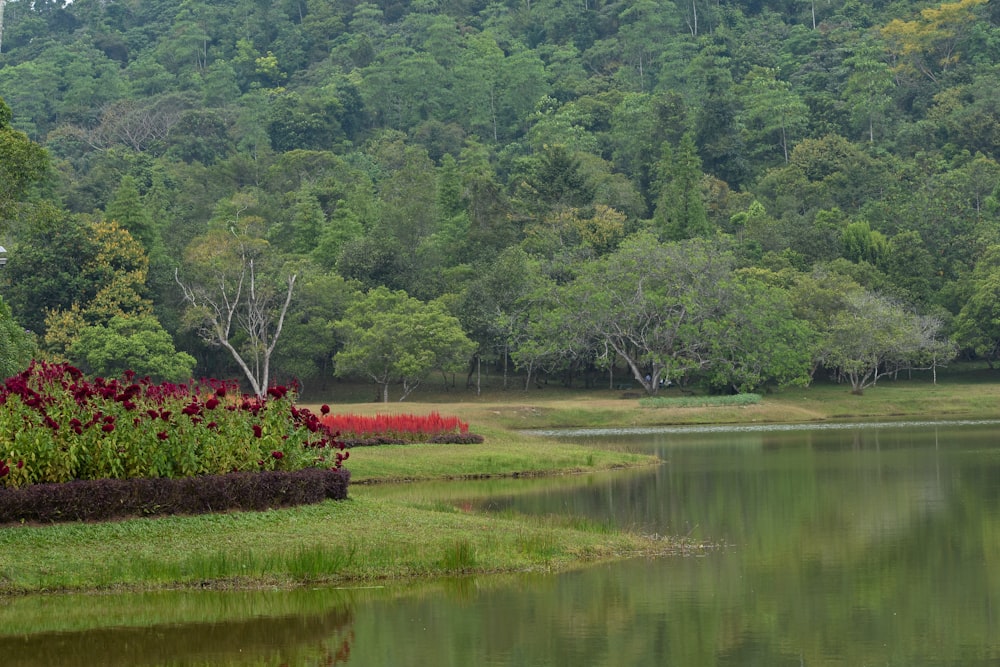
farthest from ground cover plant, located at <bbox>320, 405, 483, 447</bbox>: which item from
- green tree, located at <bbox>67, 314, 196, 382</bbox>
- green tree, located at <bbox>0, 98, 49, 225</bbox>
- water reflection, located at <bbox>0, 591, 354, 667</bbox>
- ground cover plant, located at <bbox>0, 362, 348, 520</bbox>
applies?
green tree, located at <bbox>67, 314, 196, 382</bbox>

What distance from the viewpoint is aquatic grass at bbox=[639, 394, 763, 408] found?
6704 cm

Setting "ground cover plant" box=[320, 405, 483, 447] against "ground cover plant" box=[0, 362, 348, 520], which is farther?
"ground cover plant" box=[320, 405, 483, 447]

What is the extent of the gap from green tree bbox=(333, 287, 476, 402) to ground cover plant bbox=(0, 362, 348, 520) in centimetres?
5137

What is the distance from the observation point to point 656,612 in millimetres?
16516

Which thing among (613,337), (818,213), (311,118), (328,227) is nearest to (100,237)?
(328,227)

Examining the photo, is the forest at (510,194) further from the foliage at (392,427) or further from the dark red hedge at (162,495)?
the dark red hedge at (162,495)

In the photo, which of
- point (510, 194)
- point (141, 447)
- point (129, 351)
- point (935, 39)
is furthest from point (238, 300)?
point (935, 39)

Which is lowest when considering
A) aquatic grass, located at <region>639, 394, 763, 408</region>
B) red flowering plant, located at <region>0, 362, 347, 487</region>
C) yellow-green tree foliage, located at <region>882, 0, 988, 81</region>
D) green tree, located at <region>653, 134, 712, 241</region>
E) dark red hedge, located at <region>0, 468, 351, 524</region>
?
aquatic grass, located at <region>639, 394, 763, 408</region>

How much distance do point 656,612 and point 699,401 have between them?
170 feet

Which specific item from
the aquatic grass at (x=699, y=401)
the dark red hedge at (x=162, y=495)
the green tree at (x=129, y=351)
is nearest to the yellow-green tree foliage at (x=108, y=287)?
the green tree at (x=129, y=351)

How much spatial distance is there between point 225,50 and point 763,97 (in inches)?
3182

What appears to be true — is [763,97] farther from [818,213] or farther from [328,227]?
[328,227]

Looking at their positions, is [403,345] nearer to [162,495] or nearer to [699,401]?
[699,401]

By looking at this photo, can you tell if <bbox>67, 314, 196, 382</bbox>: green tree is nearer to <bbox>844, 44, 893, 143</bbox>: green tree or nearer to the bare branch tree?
the bare branch tree
